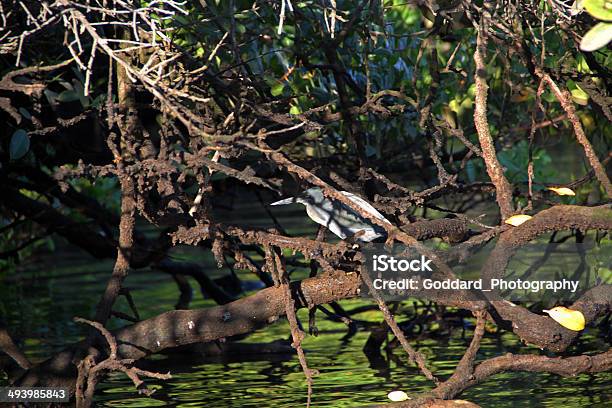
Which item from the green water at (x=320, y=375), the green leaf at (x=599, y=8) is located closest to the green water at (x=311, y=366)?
the green water at (x=320, y=375)

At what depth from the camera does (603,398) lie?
18.7 ft

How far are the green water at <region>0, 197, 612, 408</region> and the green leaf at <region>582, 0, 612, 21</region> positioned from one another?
2.66 meters

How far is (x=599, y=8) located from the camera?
3516 mm

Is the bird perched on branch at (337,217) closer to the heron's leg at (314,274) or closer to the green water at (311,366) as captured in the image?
the heron's leg at (314,274)

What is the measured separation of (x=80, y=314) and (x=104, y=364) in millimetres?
4813

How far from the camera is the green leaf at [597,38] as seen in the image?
328 cm

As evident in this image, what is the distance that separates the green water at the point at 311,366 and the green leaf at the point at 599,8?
8.73 feet

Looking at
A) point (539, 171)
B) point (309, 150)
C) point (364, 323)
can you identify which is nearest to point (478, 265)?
point (539, 171)

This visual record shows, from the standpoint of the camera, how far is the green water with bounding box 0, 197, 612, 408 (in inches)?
233

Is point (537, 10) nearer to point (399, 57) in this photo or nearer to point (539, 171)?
point (399, 57)

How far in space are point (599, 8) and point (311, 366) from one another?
3825 millimetres

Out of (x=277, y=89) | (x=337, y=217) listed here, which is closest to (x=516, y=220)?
(x=337, y=217)

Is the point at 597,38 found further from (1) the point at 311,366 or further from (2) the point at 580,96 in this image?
(1) the point at 311,366

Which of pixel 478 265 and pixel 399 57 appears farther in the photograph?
pixel 478 265
